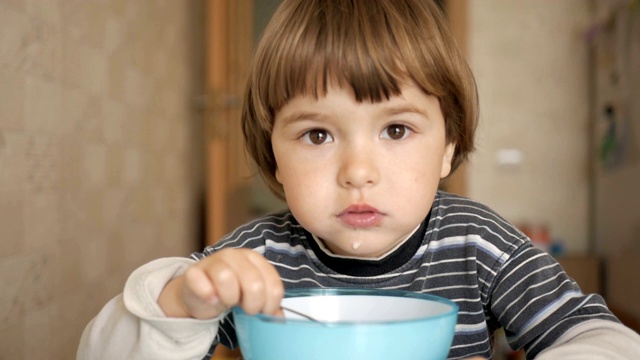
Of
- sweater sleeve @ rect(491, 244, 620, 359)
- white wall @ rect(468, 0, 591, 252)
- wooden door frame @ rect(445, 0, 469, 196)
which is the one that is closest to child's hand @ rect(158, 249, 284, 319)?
sweater sleeve @ rect(491, 244, 620, 359)

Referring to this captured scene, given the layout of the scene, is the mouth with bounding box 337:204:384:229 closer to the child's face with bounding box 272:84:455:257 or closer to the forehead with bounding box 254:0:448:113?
the child's face with bounding box 272:84:455:257

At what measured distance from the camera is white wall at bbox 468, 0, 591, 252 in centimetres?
289

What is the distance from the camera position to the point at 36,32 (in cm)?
128

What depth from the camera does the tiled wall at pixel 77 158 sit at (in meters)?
1.19

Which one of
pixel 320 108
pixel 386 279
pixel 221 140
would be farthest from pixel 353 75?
pixel 221 140

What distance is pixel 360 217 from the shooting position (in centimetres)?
74

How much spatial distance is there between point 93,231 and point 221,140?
4.13 feet

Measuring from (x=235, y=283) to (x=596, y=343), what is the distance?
0.35 meters

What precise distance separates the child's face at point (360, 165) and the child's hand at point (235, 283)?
20 cm

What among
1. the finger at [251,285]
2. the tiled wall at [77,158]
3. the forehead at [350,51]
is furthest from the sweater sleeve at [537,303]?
the tiled wall at [77,158]

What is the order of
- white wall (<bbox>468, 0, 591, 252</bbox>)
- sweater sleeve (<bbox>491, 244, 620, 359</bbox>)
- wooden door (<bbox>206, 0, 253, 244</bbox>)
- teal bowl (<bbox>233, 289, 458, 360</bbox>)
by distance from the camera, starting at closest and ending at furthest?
teal bowl (<bbox>233, 289, 458, 360</bbox>) → sweater sleeve (<bbox>491, 244, 620, 359</bbox>) → wooden door (<bbox>206, 0, 253, 244</bbox>) → white wall (<bbox>468, 0, 591, 252</bbox>)

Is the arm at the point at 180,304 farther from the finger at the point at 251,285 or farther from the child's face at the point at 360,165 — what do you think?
the child's face at the point at 360,165

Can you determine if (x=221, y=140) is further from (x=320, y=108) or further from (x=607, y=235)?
(x=320, y=108)

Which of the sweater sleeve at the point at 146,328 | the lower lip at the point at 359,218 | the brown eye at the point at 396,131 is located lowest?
the sweater sleeve at the point at 146,328
